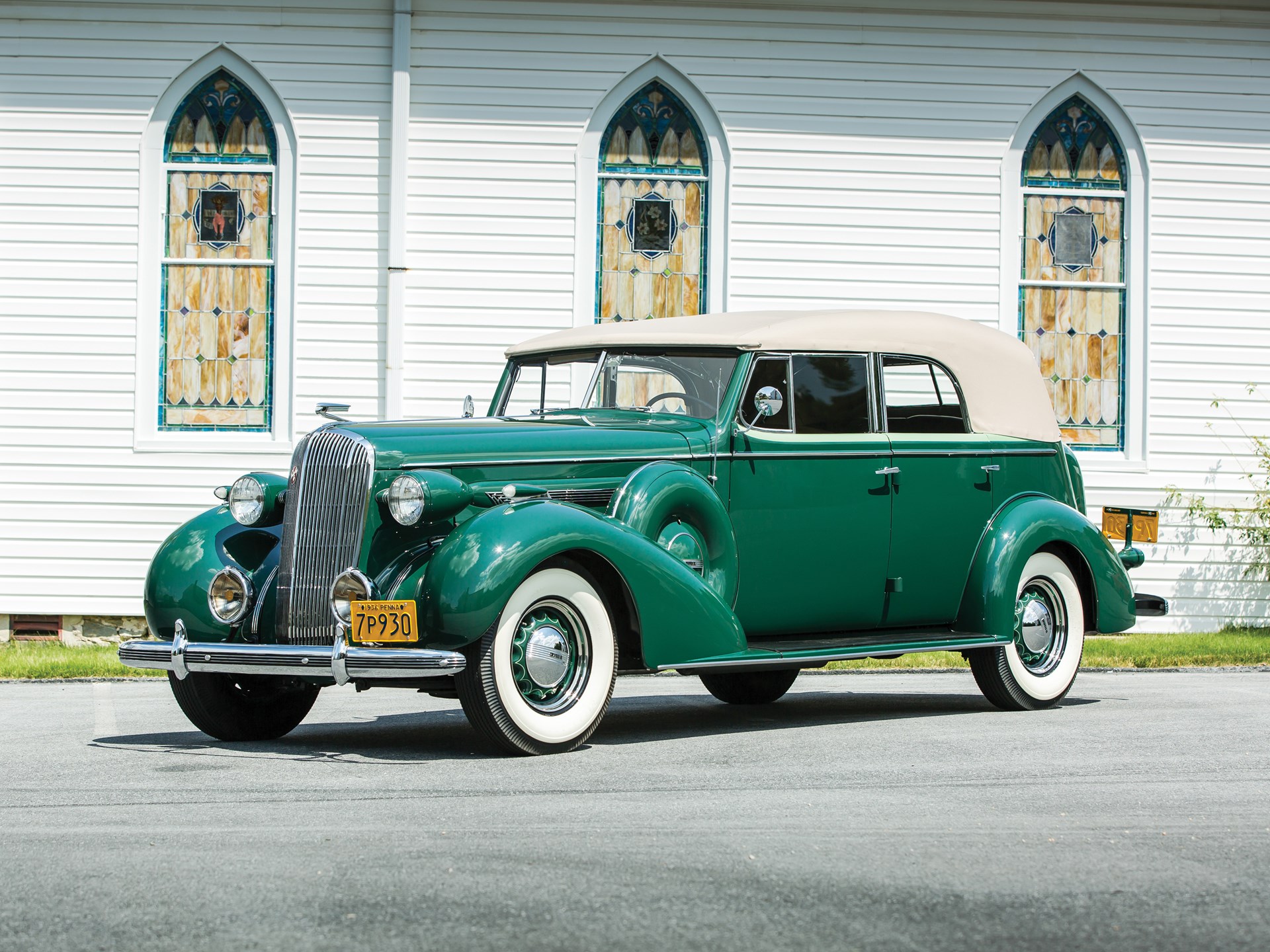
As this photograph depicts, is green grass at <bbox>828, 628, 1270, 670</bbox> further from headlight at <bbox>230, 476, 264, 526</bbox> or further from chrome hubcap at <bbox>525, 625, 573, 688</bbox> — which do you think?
headlight at <bbox>230, 476, 264, 526</bbox>

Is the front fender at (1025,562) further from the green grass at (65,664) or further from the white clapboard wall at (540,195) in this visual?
the white clapboard wall at (540,195)

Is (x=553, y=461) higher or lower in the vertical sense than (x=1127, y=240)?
lower

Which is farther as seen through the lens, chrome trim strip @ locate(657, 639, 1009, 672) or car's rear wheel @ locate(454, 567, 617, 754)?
chrome trim strip @ locate(657, 639, 1009, 672)

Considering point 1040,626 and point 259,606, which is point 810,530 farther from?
point 259,606

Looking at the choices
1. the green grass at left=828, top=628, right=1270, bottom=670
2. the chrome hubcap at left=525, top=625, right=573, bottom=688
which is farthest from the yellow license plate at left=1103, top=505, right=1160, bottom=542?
the chrome hubcap at left=525, top=625, right=573, bottom=688

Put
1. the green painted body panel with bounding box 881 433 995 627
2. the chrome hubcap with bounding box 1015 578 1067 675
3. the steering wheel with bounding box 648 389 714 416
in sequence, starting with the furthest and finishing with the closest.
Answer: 1. the chrome hubcap with bounding box 1015 578 1067 675
2. the green painted body panel with bounding box 881 433 995 627
3. the steering wheel with bounding box 648 389 714 416

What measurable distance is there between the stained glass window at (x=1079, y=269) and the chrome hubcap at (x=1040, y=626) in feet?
20.3

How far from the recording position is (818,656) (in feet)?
26.1

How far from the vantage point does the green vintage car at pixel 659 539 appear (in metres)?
6.90

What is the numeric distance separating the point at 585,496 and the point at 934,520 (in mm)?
2205

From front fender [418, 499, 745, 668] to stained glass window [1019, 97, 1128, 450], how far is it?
842 cm

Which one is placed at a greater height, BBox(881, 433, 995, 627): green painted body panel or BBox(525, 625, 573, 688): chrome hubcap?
BBox(881, 433, 995, 627): green painted body panel

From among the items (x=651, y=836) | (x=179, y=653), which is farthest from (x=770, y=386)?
(x=651, y=836)

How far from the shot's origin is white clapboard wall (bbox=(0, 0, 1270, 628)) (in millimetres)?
14203
